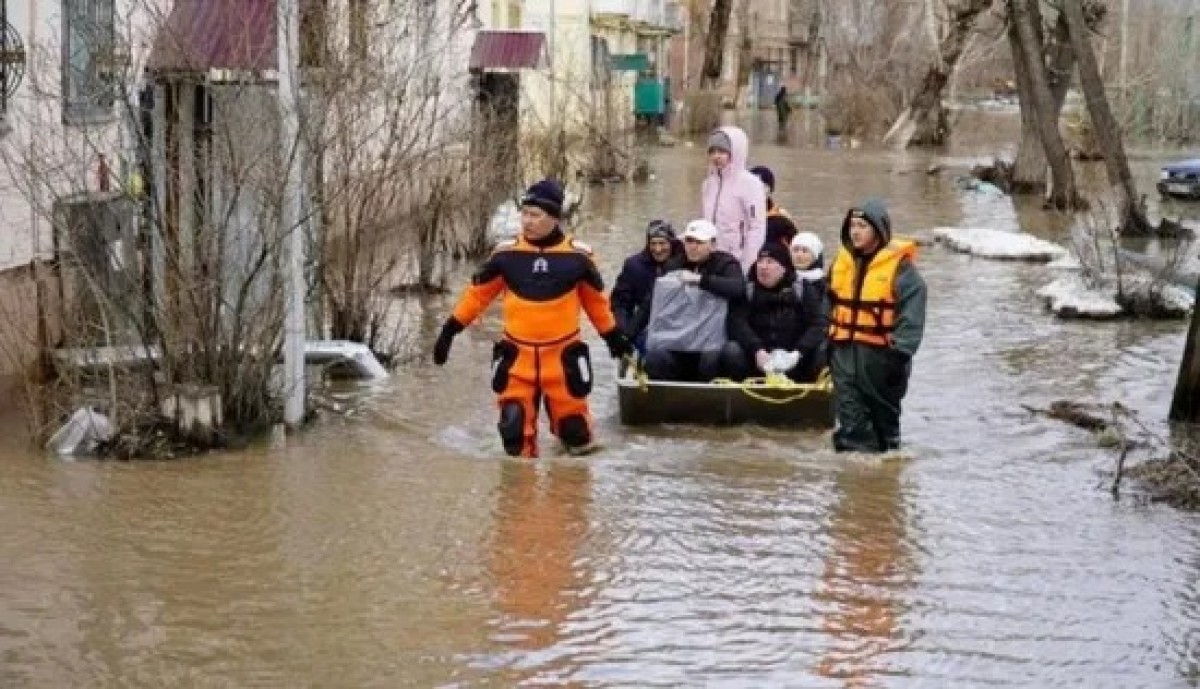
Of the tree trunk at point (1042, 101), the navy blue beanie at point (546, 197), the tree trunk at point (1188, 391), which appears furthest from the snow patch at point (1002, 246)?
the navy blue beanie at point (546, 197)

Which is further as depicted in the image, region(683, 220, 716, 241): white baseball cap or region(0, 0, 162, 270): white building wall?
region(683, 220, 716, 241): white baseball cap

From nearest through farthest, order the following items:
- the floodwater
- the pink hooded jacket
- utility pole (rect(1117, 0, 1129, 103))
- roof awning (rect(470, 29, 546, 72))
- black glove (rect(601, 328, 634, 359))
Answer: the floodwater → black glove (rect(601, 328, 634, 359)) → the pink hooded jacket → roof awning (rect(470, 29, 546, 72)) → utility pole (rect(1117, 0, 1129, 103))

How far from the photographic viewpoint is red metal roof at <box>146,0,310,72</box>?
9.77 m

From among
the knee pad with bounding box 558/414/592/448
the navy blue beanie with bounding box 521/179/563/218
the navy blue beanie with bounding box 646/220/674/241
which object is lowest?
the knee pad with bounding box 558/414/592/448

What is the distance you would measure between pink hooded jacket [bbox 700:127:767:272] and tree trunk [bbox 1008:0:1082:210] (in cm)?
1624

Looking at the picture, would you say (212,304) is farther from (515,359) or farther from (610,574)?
(610,574)

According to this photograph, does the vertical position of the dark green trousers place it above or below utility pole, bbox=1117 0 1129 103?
below

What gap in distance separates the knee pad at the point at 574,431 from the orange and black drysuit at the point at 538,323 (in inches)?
1.0

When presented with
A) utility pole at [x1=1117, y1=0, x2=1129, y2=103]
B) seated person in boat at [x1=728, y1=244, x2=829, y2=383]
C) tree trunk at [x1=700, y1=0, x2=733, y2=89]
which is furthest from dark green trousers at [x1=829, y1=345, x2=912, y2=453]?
tree trunk at [x1=700, y1=0, x2=733, y2=89]

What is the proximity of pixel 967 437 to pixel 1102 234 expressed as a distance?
38.3ft

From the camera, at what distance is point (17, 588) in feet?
22.5

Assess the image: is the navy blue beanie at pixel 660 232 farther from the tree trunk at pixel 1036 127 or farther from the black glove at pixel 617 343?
the tree trunk at pixel 1036 127

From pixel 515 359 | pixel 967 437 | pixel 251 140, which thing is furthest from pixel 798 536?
pixel 251 140

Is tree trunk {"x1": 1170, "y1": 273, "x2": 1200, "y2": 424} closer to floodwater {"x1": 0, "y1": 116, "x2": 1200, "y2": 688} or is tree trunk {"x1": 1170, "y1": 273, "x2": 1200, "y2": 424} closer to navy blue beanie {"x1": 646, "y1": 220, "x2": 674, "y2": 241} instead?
floodwater {"x1": 0, "y1": 116, "x2": 1200, "y2": 688}
